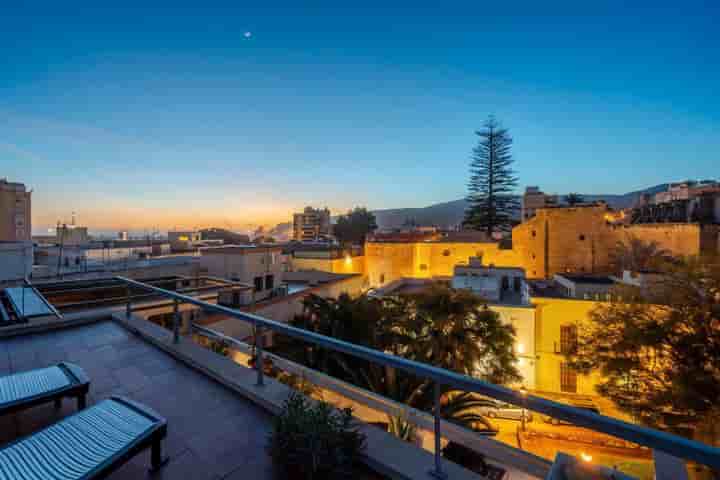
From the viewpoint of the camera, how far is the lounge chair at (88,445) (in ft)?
4.44

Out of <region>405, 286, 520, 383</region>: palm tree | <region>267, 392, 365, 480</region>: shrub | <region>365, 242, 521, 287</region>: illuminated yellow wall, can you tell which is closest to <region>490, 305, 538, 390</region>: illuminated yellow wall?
<region>405, 286, 520, 383</region>: palm tree

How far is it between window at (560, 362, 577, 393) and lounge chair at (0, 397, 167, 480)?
15790 mm

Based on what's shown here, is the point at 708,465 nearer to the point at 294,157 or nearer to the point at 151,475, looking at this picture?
the point at 151,475

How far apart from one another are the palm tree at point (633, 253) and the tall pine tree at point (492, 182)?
37.9 feet

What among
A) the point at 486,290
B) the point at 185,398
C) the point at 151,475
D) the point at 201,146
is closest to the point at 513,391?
the point at 151,475

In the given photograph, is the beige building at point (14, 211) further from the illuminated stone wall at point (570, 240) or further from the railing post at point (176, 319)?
the illuminated stone wall at point (570, 240)

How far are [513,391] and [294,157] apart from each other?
38.6 meters

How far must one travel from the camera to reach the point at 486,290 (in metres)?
15.5

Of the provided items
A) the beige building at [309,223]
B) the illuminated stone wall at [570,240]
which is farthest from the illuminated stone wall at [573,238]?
the beige building at [309,223]

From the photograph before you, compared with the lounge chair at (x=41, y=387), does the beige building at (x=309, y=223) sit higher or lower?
higher

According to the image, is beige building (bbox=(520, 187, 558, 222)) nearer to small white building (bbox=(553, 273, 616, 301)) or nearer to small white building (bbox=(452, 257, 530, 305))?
small white building (bbox=(452, 257, 530, 305))

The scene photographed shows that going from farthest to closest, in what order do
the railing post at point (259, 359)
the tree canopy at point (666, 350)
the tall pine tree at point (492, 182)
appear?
the tall pine tree at point (492, 182) → the tree canopy at point (666, 350) → the railing post at point (259, 359)

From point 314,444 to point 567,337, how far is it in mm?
15113

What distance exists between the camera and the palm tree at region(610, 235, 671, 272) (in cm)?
2208
